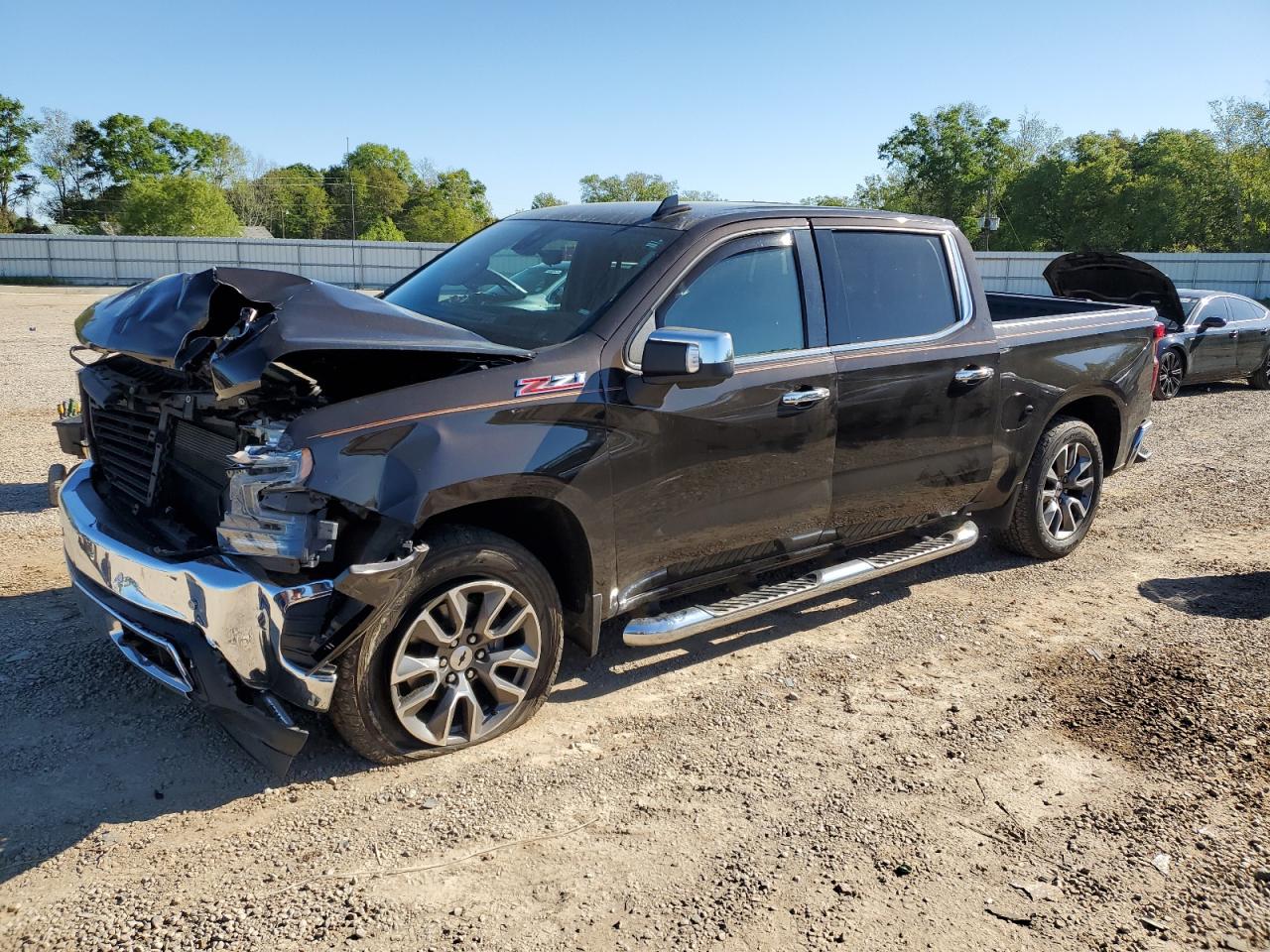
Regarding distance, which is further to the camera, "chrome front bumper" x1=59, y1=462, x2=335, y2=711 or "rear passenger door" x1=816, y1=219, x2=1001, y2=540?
"rear passenger door" x1=816, y1=219, x2=1001, y2=540

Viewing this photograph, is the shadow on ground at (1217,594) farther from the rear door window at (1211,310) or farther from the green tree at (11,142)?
the green tree at (11,142)

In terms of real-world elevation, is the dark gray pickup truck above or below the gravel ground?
above

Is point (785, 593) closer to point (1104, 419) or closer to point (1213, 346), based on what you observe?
point (1104, 419)

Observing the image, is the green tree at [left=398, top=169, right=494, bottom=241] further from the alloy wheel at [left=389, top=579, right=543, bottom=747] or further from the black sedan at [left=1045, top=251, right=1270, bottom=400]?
the alloy wheel at [left=389, top=579, right=543, bottom=747]

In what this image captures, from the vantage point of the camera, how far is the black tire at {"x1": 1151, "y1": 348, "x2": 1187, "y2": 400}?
535 inches

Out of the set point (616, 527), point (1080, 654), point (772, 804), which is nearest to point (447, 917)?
point (772, 804)

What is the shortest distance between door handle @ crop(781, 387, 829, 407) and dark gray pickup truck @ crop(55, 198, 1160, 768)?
13mm

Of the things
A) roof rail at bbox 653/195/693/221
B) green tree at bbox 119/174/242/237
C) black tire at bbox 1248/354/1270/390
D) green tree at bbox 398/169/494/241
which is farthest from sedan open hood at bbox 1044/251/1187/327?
green tree at bbox 398/169/494/241

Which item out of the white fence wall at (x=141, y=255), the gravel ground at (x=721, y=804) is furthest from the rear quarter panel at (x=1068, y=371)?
the white fence wall at (x=141, y=255)

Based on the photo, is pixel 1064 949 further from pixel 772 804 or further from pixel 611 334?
pixel 611 334

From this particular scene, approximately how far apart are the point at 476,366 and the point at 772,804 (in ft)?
6.19

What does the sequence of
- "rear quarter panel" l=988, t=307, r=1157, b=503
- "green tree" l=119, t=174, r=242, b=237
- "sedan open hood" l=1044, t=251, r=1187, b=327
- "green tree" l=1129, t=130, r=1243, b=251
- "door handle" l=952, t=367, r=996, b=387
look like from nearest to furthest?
"door handle" l=952, t=367, r=996, b=387
"rear quarter panel" l=988, t=307, r=1157, b=503
"sedan open hood" l=1044, t=251, r=1187, b=327
"green tree" l=1129, t=130, r=1243, b=251
"green tree" l=119, t=174, r=242, b=237

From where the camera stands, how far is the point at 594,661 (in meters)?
4.75

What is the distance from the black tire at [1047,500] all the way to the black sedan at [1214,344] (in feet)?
26.2
